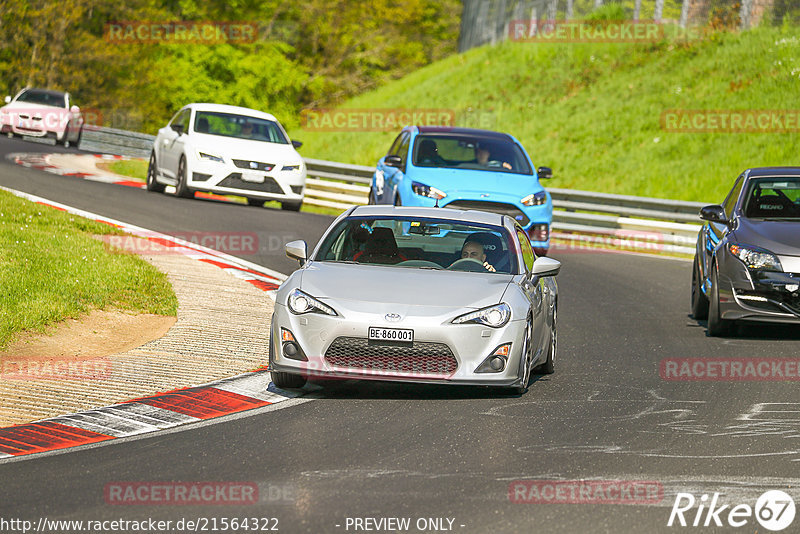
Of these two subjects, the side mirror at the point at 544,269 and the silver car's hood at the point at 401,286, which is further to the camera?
the side mirror at the point at 544,269

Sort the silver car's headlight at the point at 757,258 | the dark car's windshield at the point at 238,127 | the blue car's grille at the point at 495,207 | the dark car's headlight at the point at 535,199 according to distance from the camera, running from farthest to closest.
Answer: the dark car's windshield at the point at 238,127
the dark car's headlight at the point at 535,199
the blue car's grille at the point at 495,207
the silver car's headlight at the point at 757,258

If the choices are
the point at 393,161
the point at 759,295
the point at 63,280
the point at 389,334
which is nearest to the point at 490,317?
the point at 389,334

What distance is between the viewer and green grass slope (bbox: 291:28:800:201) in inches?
1153

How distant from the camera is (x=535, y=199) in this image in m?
17.7

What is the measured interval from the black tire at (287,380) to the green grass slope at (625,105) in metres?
19.3

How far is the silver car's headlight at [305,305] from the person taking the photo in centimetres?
916

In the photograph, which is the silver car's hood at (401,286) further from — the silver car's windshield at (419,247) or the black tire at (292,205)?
the black tire at (292,205)

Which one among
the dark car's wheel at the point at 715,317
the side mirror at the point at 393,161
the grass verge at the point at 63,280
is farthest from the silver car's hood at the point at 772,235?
the side mirror at the point at 393,161

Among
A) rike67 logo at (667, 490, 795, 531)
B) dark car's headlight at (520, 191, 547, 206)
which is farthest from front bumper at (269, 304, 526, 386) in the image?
dark car's headlight at (520, 191, 547, 206)

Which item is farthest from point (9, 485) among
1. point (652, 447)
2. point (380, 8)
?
point (380, 8)

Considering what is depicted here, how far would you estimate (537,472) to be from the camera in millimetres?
7152

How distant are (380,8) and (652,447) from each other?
182ft

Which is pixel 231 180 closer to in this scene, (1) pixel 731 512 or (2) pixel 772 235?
(2) pixel 772 235

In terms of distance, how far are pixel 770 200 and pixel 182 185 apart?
12399mm
